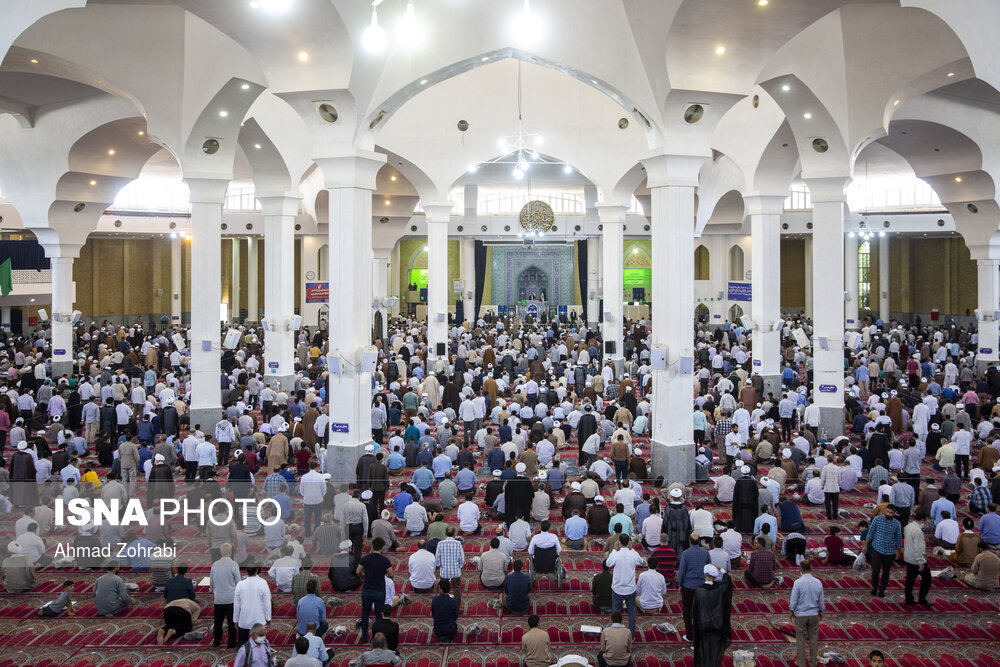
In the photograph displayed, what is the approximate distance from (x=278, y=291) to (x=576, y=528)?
33.4ft

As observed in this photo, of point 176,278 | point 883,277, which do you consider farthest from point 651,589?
point 176,278

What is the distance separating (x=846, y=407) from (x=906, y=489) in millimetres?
5878

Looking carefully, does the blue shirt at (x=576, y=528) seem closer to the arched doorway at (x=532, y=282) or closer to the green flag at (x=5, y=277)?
the green flag at (x=5, y=277)

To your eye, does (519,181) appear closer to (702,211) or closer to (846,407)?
(702,211)

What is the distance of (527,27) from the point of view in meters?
11.2

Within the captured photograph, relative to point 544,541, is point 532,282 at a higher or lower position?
higher

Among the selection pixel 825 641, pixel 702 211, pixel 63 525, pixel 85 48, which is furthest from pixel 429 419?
pixel 702 211

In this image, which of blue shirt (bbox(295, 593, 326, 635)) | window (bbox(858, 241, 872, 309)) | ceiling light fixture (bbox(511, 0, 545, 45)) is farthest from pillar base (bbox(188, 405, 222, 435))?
window (bbox(858, 241, 872, 309))

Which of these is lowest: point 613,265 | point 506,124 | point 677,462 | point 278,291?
point 677,462

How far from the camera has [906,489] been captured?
328 inches

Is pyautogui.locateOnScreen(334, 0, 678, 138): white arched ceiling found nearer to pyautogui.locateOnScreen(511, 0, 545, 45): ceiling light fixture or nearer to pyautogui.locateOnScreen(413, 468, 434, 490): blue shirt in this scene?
pyautogui.locateOnScreen(511, 0, 545, 45): ceiling light fixture

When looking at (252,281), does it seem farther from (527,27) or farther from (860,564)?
(860,564)

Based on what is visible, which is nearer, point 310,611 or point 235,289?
point 310,611

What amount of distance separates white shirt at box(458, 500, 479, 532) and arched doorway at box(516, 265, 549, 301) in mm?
25901
